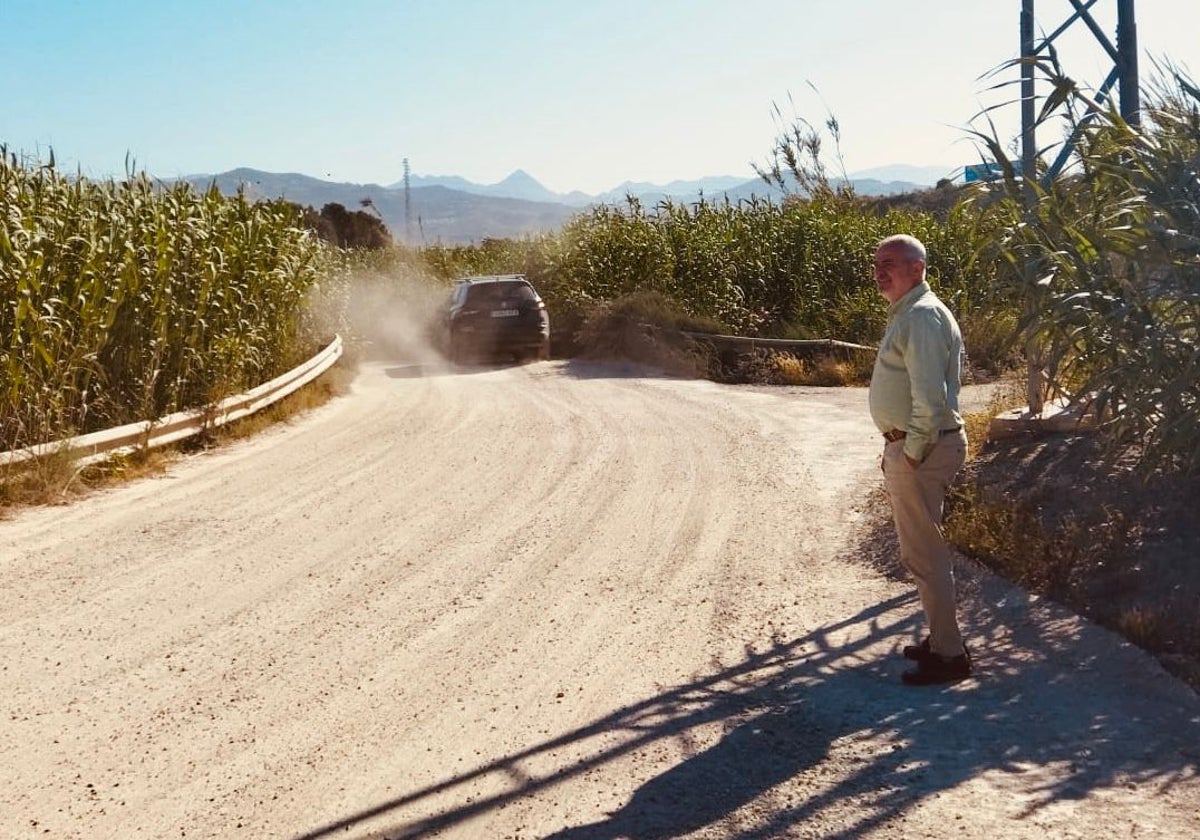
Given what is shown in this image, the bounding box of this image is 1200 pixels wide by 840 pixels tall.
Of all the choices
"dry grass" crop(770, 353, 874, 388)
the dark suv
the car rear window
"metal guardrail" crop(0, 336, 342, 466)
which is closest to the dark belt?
"metal guardrail" crop(0, 336, 342, 466)

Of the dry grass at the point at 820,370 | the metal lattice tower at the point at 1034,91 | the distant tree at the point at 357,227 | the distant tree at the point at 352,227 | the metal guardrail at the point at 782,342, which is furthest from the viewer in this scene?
the distant tree at the point at 357,227

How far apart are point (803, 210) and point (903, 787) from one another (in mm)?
19847

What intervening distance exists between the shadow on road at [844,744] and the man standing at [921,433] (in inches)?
9.7

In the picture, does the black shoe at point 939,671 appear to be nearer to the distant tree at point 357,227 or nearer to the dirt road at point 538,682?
the dirt road at point 538,682

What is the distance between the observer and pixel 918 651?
17.7 feet

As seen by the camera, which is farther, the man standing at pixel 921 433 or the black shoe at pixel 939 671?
the black shoe at pixel 939 671

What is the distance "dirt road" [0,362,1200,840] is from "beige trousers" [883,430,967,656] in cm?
30

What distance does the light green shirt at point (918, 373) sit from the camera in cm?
500

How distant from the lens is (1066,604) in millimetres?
6070

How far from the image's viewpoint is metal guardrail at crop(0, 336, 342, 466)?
972 centimetres

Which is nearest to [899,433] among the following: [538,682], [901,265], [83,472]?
[901,265]

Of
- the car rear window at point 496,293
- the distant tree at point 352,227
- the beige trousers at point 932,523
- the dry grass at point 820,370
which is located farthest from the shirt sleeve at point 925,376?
the distant tree at point 352,227

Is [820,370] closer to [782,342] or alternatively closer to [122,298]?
[782,342]

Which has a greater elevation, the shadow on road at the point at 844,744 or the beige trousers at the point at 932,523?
the beige trousers at the point at 932,523
